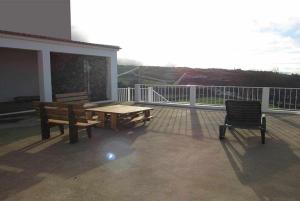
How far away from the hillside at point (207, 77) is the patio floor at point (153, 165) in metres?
12.0

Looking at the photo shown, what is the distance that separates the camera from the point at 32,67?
46.3 ft

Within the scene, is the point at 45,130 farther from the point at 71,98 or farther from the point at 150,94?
the point at 150,94

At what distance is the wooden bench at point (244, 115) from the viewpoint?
21.4 feet

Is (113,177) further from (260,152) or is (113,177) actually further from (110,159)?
(260,152)

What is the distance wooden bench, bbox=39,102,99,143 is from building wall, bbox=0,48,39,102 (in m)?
7.40

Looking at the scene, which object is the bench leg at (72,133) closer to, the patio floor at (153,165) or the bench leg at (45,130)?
the patio floor at (153,165)

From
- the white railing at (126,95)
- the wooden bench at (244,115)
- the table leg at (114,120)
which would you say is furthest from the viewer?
the white railing at (126,95)

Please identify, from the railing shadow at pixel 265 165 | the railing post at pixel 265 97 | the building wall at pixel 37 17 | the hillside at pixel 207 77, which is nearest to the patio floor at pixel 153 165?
the railing shadow at pixel 265 165

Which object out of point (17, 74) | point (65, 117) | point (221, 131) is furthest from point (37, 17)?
point (221, 131)

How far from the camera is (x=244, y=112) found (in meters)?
6.62

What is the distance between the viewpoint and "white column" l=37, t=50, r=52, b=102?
1055 centimetres

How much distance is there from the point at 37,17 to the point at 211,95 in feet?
35.0

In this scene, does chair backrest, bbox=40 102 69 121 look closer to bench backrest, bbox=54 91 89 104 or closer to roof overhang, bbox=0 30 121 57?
bench backrest, bbox=54 91 89 104

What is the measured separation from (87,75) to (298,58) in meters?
14.2
